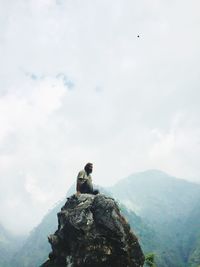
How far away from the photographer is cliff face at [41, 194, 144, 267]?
72.0 ft

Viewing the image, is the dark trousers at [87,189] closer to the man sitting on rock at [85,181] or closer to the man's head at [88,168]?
the man sitting on rock at [85,181]

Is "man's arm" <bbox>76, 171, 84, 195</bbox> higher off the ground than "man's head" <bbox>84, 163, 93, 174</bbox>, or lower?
lower

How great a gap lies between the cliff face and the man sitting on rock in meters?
1.25

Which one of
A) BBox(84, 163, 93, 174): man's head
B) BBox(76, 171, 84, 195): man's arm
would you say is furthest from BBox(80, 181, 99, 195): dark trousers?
BBox(84, 163, 93, 174): man's head

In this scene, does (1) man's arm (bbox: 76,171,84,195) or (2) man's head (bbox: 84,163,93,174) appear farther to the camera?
(2) man's head (bbox: 84,163,93,174)

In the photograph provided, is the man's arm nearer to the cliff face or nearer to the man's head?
the man's head

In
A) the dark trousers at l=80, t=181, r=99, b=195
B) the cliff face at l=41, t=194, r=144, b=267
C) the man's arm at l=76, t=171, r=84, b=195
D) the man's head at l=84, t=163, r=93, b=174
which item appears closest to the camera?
the cliff face at l=41, t=194, r=144, b=267

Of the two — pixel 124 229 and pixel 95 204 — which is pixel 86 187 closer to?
pixel 95 204

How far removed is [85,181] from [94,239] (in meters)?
5.14

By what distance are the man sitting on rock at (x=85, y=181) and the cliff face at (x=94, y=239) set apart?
1.25 metres

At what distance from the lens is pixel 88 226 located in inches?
907

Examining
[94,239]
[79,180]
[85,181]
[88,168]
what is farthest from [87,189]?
[94,239]

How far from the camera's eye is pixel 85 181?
Answer: 2631cm

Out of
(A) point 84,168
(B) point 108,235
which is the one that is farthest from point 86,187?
(B) point 108,235
